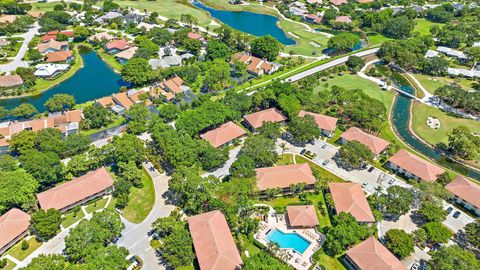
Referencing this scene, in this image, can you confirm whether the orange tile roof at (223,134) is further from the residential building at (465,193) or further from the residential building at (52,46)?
the residential building at (52,46)

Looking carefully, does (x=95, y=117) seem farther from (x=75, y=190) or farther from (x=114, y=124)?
(x=75, y=190)

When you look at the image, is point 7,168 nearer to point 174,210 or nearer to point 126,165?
point 126,165

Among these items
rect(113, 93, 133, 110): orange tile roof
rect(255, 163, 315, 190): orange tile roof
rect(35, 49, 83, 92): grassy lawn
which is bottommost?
rect(35, 49, 83, 92): grassy lawn

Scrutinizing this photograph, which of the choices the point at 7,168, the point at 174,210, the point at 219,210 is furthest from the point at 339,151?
the point at 7,168

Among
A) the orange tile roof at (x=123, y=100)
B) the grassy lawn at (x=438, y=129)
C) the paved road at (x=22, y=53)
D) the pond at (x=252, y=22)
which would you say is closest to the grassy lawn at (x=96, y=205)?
the orange tile roof at (x=123, y=100)

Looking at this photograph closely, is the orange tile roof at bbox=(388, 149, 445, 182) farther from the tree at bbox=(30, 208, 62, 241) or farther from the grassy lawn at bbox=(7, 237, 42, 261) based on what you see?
the grassy lawn at bbox=(7, 237, 42, 261)

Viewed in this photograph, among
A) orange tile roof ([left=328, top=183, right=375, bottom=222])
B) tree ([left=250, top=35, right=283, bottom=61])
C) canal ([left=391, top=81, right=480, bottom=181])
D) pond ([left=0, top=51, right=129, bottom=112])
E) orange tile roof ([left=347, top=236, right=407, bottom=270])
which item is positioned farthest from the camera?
tree ([left=250, top=35, right=283, bottom=61])

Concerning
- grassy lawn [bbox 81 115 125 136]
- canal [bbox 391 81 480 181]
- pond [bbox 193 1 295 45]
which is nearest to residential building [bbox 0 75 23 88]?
grassy lawn [bbox 81 115 125 136]

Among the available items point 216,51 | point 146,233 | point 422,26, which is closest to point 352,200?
point 146,233
